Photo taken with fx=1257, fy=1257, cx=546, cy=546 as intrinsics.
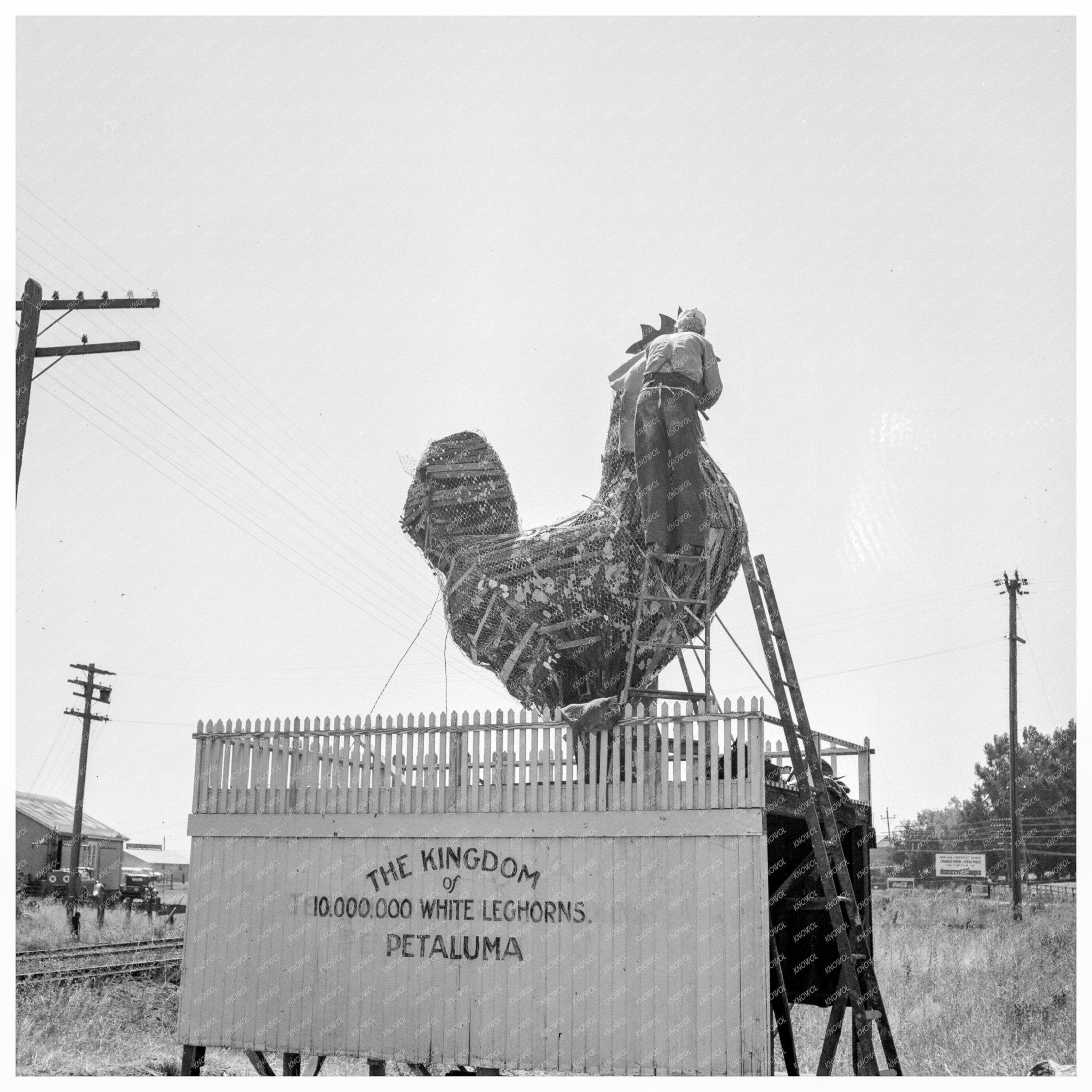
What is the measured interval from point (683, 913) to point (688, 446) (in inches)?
168

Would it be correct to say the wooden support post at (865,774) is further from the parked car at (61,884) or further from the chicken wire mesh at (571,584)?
the parked car at (61,884)

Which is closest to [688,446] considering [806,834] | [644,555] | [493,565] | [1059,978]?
[644,555]

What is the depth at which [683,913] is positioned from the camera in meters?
10.3

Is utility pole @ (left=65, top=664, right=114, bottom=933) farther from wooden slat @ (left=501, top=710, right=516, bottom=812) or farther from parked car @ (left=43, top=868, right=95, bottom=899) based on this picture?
wooden slat @ (left=501, top=710, right=516, bottom=812)

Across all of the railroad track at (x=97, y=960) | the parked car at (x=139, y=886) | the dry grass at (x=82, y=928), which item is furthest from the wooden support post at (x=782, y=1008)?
the parked car at (x=139, y=886)

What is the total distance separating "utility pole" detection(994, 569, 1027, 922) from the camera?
112 feet

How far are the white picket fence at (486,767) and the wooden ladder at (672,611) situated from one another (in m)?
0.27

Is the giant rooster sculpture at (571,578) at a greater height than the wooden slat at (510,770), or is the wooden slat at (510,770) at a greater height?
the giant rooster sculpture at (571,578)

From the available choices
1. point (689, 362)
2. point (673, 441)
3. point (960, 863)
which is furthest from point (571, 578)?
point (960, 863)

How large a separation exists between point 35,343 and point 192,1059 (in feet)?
26.0

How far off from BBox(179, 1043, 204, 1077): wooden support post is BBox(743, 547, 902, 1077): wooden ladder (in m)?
5.56

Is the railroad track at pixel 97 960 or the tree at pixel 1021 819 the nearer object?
the railroad track at pixel 97 960

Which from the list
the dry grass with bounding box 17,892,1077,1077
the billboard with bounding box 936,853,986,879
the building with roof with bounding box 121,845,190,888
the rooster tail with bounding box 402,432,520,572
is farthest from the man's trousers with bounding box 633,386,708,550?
the building with roof with bounding box 121,845,190,888

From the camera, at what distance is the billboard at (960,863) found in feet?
202
